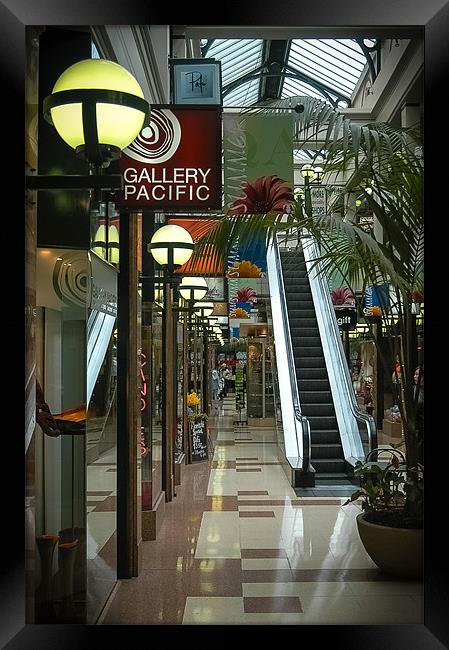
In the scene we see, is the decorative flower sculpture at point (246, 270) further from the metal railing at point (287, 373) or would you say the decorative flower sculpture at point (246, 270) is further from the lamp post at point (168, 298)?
the lamp post at point (168, 298)

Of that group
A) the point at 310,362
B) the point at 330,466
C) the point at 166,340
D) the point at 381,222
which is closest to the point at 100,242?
the point at 381,222

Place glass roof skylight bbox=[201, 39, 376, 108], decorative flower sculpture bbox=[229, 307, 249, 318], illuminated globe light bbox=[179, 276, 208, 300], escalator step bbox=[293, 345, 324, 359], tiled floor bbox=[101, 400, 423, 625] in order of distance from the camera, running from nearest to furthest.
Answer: tiled floor bbox=[101, 400, 423, 625] → illuminated globe light bbox=[179, 276, 208, 300] → escalator step bbox=[293, 345, 324, 359] → glass roof skylight bbox=[201, 39, 376, 108] → decorative flower sculpture bbox=[229, 307, 249, 318]

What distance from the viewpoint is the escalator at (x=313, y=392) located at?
341 inches

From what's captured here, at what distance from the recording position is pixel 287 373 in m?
10.3

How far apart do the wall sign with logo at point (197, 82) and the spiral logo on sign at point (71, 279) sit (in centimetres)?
275

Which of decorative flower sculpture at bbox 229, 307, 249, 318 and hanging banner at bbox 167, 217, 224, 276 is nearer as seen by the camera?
hanging banner at bbox 167, 217, 224, 276

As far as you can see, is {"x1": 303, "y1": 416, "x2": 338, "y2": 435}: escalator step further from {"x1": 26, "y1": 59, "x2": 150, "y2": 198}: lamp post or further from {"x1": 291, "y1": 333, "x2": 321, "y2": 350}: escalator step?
{"x1": 26, "y1": 59, "x2": 150, "y2": 198}: lamp post

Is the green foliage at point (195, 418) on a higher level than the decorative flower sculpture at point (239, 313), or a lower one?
lower

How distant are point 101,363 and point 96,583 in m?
1.16

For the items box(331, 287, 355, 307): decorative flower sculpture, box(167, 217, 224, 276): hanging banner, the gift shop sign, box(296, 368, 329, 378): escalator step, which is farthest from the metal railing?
the gift shop sign

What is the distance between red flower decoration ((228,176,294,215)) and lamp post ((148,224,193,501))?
93cm

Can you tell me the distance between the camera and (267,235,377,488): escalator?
8664mm

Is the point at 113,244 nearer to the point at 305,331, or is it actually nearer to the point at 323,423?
the point at 323,423

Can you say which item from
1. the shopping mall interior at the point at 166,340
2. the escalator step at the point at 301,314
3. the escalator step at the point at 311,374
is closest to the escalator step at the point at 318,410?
the escalator step at the point at 311,374
